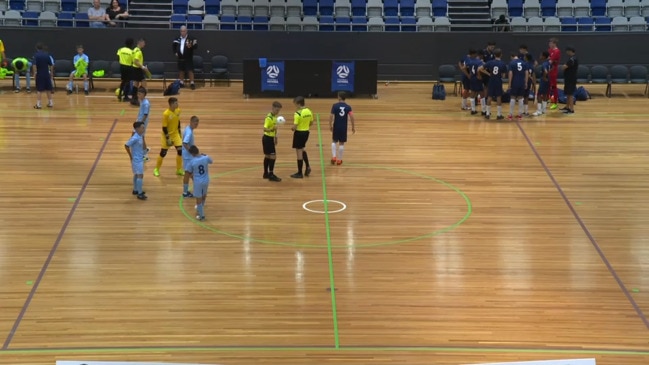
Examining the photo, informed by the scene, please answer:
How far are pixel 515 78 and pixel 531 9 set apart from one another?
838 cm

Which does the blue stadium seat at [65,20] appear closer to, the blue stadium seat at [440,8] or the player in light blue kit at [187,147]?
the blue stadium seat at [440,8]

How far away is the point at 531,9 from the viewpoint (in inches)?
1237

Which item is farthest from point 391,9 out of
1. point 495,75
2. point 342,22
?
point 495,75

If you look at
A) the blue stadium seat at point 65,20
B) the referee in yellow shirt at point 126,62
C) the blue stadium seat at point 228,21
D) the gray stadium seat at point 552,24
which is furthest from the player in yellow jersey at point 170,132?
the gray stadium seat at point 552,24

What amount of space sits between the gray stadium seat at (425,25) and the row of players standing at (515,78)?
4775 millimetres

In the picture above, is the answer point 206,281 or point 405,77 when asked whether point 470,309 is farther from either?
point 405,77

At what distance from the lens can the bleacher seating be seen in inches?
1196

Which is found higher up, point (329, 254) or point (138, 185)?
point (138, 185)

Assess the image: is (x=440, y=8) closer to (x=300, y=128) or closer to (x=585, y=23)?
(x=585, y=23)

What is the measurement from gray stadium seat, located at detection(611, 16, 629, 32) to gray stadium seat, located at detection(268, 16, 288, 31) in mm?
11140

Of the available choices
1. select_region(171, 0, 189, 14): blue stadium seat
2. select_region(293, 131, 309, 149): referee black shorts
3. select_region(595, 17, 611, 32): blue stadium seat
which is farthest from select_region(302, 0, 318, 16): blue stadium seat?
select_region(293, 131, 309, 149): referee black shorts

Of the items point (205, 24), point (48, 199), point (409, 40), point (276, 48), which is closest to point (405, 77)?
point (409, 40)

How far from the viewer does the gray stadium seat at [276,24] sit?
99.6ft

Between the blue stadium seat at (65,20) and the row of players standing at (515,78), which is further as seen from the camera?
the blue stadium seat at (65,20)
